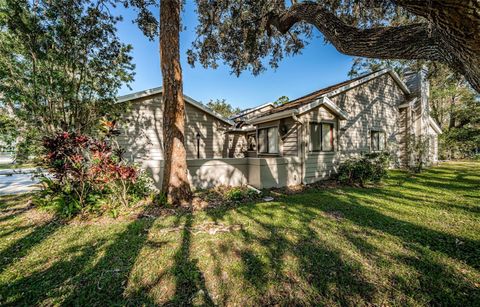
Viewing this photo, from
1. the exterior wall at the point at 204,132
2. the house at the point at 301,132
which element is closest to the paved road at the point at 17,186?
the house at the point at 301,132

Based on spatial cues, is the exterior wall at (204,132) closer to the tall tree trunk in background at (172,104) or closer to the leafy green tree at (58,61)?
the leafy green tree at (58,61)

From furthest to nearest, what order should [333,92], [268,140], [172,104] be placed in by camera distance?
[268,140] → [333,92] → [172,104]

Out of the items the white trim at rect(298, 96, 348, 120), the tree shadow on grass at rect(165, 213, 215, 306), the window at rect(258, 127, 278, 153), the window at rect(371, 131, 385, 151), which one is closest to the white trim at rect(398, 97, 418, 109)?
the window at rect(371, 131, 385, 151)

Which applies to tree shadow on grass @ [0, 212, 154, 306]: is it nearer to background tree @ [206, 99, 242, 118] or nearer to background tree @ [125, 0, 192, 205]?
background tree @ [125, 0, 192, 205]

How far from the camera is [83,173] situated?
4.64 metres

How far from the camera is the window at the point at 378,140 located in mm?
11578

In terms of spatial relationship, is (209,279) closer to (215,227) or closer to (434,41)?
(215,227)

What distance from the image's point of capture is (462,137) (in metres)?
18.0

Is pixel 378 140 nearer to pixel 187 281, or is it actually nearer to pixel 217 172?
pixel 217 172

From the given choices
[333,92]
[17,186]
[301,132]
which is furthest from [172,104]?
[17,186]

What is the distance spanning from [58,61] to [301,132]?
8.52 m

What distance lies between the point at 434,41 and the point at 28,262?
6.35 metres

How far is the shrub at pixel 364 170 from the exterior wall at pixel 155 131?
239 inches

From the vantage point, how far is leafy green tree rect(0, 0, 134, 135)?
212 inches
